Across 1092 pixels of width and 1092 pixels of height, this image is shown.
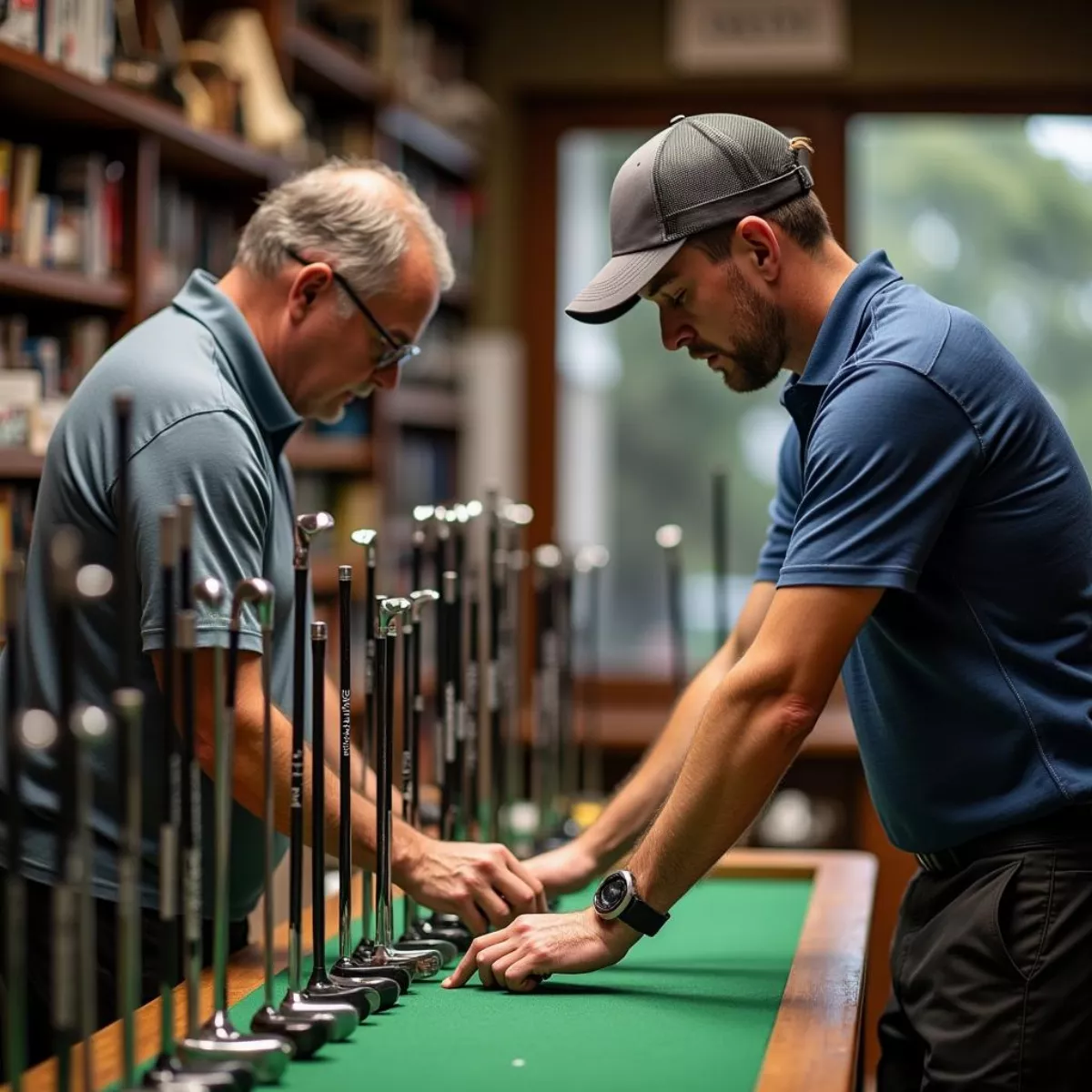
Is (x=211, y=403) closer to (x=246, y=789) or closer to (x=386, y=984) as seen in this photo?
(x=246, y=789)

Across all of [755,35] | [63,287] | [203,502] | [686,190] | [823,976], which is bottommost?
[823,976]

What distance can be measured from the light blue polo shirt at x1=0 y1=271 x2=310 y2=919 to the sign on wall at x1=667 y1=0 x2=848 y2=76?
3.71 m

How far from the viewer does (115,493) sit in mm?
1794

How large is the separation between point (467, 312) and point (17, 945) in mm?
4518

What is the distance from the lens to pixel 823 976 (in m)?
1.85

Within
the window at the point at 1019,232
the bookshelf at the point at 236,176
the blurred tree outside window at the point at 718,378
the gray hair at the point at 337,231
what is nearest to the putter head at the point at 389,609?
the gray hair at the point at 337,231

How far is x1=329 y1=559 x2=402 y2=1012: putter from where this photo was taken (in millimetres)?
1623

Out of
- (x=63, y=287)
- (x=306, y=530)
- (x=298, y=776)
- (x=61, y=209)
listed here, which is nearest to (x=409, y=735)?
(x=298, y=776)

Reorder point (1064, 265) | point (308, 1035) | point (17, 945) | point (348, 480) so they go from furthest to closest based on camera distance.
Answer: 1. point (1064, 265)
2. point (348, 480)
3. point (308, 1035)
4. point (17, 945)

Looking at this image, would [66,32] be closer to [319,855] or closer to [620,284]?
[620,284]

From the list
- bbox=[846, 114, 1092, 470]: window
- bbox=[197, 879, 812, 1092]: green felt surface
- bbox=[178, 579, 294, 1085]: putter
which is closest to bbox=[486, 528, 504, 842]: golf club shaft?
bbox=[197, 879, 812, 1092]: green felt surface

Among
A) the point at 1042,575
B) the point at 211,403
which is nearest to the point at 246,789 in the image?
the point at 211,403

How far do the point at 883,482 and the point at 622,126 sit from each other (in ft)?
13.6

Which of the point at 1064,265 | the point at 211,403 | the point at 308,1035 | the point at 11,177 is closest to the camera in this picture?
the point at 308,1035
